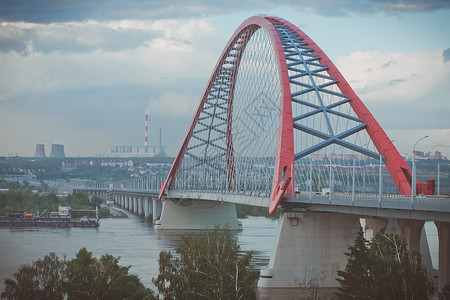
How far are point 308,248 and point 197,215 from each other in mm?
48837

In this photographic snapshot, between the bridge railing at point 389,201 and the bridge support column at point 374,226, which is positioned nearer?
the bridge railing at point 389,201

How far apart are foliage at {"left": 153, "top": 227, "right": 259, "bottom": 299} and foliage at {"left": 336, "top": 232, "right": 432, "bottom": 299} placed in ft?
13.6

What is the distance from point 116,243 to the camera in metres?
74.6

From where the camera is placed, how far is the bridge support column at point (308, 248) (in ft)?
146

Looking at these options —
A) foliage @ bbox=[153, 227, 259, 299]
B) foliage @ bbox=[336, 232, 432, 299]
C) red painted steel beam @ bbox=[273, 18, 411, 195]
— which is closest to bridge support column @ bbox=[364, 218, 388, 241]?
red painted steel beam @ bbox=[273, 18, 411, 195]

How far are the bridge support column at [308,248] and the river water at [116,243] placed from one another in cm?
748

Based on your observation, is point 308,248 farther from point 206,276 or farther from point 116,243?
point 116,243

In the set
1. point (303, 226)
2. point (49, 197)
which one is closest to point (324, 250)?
point (303, 226)

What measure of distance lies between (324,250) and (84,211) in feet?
289

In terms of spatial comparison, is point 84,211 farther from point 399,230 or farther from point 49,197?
point 399,230

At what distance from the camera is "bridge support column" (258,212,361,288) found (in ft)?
146

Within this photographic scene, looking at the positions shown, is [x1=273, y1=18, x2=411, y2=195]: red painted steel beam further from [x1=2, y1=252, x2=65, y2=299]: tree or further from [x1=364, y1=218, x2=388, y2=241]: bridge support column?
[x1=2, y1=252, x2=65, y2=299]: tree

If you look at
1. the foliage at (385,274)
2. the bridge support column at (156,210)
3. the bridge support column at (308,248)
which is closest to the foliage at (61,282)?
the foliage at (385,274)

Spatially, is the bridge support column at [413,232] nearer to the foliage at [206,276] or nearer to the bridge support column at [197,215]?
the foliage at [206,276]
